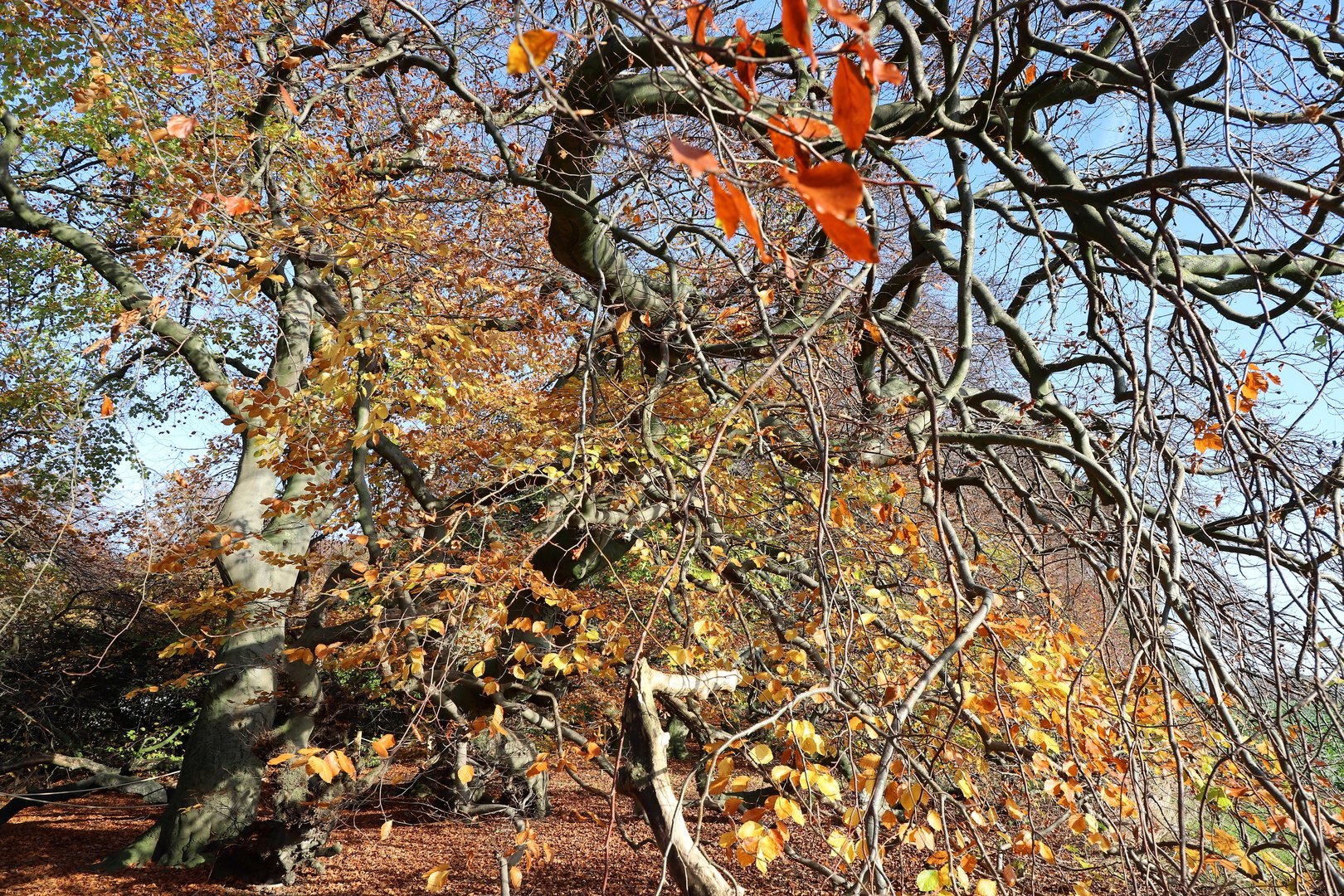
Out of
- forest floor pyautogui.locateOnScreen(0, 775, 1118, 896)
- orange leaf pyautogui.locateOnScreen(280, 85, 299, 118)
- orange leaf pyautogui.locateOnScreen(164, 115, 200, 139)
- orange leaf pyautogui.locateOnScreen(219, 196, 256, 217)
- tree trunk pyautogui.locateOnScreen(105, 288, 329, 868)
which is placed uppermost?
orange leaf pyautogui.locateOnScreen(280, 85, 299, 118)

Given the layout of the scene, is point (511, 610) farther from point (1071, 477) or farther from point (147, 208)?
point (147, 208)

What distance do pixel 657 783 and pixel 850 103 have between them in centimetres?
267

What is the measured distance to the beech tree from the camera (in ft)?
5.26

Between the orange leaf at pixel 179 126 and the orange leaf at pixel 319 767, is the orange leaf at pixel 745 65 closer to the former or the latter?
the orange leaf at pixel 179 126

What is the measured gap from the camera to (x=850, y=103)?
0.71 m

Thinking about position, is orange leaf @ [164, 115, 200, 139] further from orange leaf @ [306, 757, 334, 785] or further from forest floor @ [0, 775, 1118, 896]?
forest floor @ [0, 775, 1118, 896]

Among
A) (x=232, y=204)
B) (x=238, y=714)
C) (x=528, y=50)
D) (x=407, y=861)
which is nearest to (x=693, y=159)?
(x=528, y=50)

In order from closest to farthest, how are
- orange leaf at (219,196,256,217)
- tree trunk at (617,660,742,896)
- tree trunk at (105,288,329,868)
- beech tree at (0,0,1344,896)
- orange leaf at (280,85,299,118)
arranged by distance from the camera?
beech tree at (0,0,1344,896) → tree trunk at (617,660,742,896) → orange leaf at (219,196,256,217) → orange leaf at (280,85,299,118) → tree trunk at (105,288,329,868)

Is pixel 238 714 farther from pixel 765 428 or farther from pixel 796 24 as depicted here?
pixel 796 24

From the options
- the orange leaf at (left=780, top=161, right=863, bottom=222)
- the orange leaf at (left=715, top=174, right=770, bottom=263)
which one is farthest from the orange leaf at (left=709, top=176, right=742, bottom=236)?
the orange leaf at (left=780, top=161, right=863, bottom=222)

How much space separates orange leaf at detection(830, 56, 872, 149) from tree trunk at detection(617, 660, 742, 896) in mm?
2304

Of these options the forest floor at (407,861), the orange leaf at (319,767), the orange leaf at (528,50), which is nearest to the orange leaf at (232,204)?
the orange leaf at (319,767)

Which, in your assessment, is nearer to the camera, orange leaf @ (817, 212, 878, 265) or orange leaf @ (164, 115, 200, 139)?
orange leaf @ (817, 212, 878, 265)

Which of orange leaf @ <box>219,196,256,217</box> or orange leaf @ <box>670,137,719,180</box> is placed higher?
orange leaf @ <box>219,196,256,217</box>
